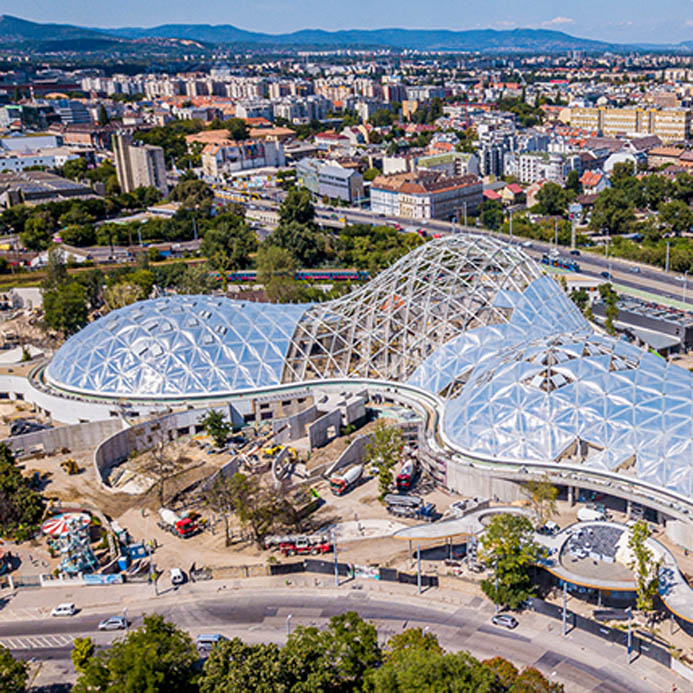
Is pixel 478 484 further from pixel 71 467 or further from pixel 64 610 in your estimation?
pixel 71 467

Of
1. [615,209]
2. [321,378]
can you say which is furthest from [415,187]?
[321,378]

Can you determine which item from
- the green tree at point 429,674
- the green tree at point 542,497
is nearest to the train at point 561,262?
the green tree at point 542,497

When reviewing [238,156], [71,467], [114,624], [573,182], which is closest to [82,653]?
[114,624]

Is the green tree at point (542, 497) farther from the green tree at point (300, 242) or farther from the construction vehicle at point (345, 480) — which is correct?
the green tree at point (300, 242)

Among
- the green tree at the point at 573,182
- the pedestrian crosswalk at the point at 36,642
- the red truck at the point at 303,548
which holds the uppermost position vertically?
the green tree at the point at 573,182

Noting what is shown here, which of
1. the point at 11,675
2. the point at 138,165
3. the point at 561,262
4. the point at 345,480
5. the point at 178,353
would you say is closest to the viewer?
Answer: the point at 11,675

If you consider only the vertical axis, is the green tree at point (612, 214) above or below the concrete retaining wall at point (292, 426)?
above
